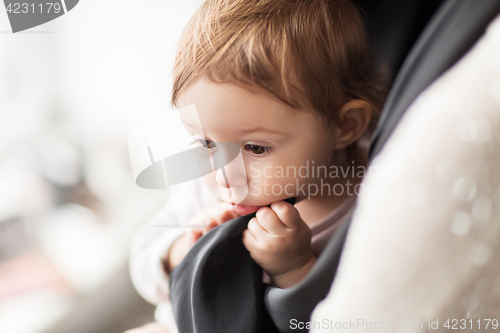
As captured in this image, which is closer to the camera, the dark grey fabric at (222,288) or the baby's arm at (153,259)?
the dark grey fabric at (222,288)

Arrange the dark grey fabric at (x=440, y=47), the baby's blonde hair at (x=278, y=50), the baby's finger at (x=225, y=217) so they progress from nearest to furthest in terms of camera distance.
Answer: the dark grey fabric at (x=440, y=47), the baby's blonde hair at (x=278, y=50), the baby's finger at (x=225, y=217)

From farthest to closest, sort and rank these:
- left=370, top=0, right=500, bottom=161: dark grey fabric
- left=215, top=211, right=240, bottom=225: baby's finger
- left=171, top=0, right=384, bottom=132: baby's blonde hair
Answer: left=215, top=211, right=240, bottom=225: baby's finger, left=171, top=0, right=384, bottom=132: baby's blonde hair, left=370, top=0, right=500, bottom=161: dark grey fabric

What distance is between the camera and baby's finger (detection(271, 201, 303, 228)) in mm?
425

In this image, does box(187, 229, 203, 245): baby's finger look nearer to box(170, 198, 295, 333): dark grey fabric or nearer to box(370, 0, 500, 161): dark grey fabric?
box(170, 198, 295, 333): dark grey fabric

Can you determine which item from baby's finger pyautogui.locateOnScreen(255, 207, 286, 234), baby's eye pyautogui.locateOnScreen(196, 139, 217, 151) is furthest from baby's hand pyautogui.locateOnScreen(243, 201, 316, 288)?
baby's eye pyautogui.locateOnScreen(196, 139, 217, 151)

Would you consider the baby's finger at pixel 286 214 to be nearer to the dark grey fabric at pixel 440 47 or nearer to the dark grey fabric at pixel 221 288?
the dark grey fabric at pixel 221 288

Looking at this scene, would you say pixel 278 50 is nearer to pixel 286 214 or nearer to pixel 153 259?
pixel 286 214

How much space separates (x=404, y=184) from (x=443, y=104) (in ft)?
0.22

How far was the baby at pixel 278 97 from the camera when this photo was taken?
37 cm

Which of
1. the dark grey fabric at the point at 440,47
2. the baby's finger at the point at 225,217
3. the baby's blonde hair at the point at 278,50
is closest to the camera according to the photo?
the dark grey fabric at the point at 440,47

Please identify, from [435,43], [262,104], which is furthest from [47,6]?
[435,43]

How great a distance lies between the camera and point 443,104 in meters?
0.24

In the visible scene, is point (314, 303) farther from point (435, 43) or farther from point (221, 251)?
point (435, 43)

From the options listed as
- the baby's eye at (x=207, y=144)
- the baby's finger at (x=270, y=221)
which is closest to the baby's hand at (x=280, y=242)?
the baby's finger at (x=270, y=221)
